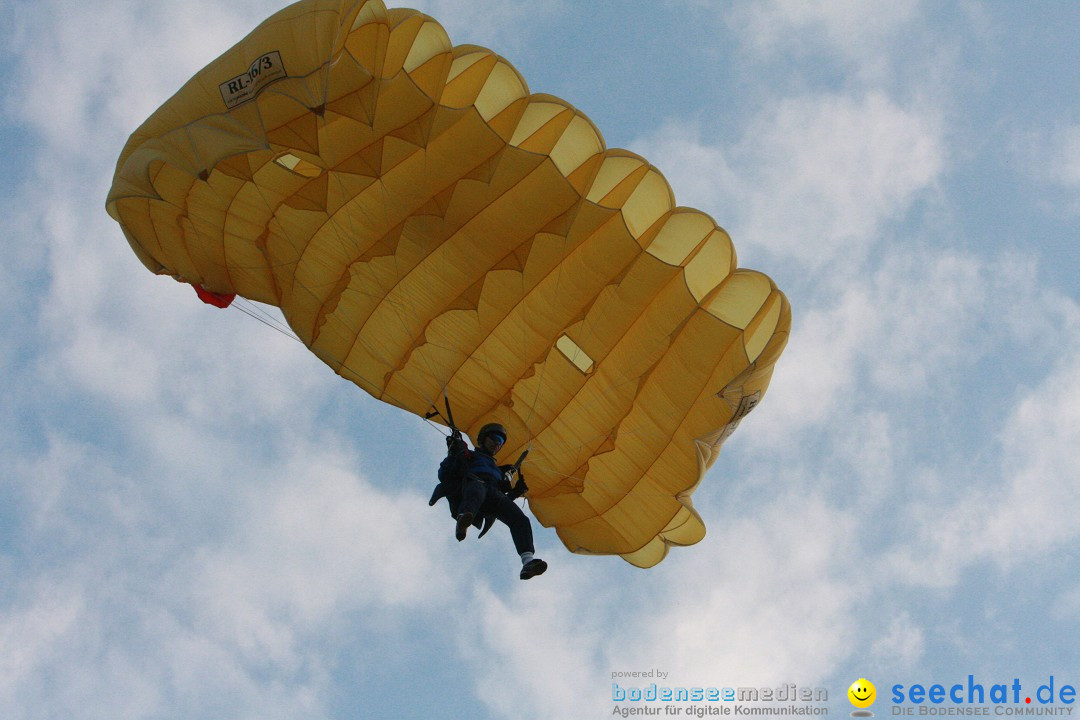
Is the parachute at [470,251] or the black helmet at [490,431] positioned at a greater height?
the parachute at [470,251]

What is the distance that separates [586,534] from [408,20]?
5.89 meters

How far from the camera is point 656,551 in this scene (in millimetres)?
13164

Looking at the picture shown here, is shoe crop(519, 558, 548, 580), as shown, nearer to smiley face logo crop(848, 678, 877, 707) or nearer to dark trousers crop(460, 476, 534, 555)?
dark trousers crop(460, 476, 534, 555)

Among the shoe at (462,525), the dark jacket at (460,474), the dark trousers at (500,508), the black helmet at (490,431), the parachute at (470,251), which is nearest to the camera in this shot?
the parachute at (470,251)

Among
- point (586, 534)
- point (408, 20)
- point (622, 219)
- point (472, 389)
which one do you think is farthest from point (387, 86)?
point (586, 534)

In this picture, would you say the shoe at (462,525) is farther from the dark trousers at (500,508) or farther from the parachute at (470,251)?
the parachute at (470,251)

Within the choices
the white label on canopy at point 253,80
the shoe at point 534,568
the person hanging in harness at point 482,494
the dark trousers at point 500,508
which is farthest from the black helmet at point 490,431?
the white label on canopy at point 253,80

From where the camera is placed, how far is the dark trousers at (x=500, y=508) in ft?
35.4

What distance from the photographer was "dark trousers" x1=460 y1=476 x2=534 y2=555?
10.8m

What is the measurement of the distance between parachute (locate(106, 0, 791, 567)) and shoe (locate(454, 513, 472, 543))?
225 cm

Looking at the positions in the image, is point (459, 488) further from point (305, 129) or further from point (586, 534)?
point (305, 129)

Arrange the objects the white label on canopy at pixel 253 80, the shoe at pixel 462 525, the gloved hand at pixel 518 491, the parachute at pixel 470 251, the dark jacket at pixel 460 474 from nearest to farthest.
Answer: the white label on canopy at pixel 253 80 → the parachute at pixel 470 251 → the shoe at pixel 462 525 → the dark jacket at pixel 460 474 → the gloved hand at pixel 518 491

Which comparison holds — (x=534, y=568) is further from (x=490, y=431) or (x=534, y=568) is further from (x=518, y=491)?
(x=490, y=431)

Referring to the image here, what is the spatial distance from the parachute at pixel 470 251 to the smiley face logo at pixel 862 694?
239 centimetres
